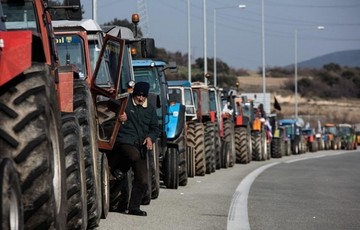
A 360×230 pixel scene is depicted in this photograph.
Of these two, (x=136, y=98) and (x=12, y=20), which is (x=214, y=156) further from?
(x=12, y=20)

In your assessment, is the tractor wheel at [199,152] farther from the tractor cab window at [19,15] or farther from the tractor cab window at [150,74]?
the tractor cab window at [19,15]

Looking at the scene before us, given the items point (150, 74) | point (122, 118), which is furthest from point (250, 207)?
point (150, 74)

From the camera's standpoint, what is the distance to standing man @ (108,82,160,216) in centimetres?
1334

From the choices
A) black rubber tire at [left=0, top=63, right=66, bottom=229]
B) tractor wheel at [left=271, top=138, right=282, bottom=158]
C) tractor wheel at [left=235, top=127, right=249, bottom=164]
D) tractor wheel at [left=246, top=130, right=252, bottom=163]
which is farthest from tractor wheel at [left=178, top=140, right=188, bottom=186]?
tractor wheel at [left=271, top=138, right=282, bottom=158]

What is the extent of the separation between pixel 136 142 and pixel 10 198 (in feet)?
23.7

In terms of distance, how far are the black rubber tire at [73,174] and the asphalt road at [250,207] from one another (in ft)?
7.12

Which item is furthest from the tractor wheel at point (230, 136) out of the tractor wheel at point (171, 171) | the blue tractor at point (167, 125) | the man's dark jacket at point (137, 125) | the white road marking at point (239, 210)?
the man's dark jacket at point (137, 125)

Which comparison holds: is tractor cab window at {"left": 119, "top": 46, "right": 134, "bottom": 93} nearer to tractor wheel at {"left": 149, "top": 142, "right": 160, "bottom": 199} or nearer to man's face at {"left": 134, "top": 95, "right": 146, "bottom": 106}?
man's face at {"left": 134, "top": 95, "right": 146, "bottom": 106}

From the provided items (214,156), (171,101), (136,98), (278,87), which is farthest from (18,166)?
(278,87)

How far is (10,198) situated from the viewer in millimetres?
6340

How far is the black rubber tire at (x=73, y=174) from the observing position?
361 inches

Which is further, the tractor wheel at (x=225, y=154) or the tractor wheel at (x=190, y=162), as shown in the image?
the tractor wheel at (x=225, y=154)

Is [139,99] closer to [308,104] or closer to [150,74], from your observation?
[150,74]

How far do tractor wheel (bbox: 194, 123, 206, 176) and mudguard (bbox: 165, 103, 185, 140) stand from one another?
4.37 metres
